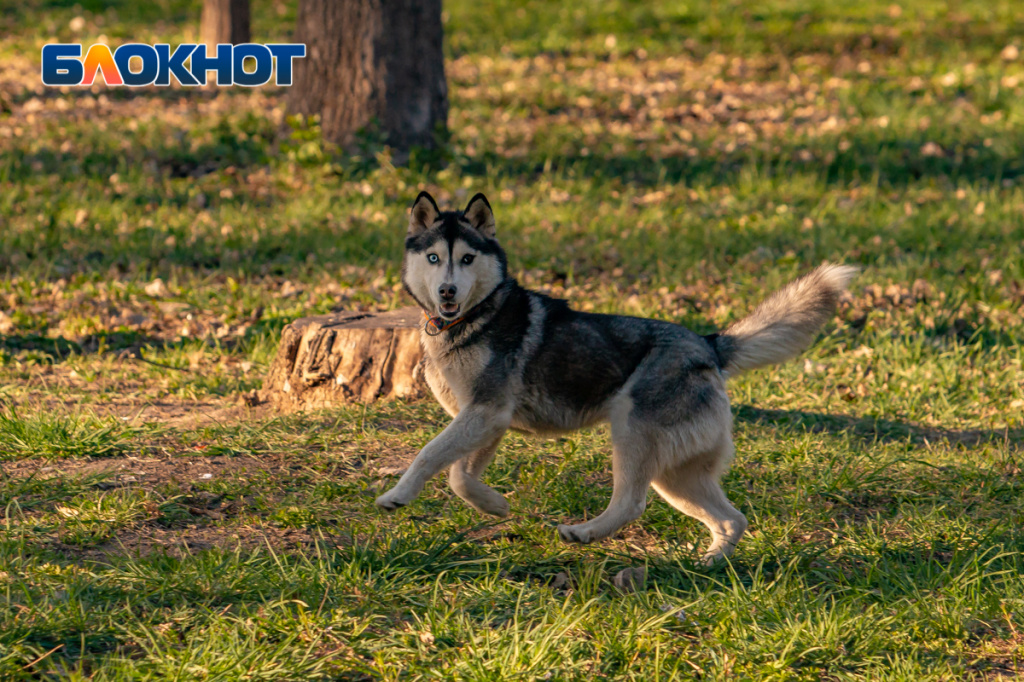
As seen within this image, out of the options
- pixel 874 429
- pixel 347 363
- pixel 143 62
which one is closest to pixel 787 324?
pixel 874 429

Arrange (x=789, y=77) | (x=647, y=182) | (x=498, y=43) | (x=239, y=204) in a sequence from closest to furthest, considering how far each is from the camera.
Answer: (x=239, y=204), (x=647, y=182), (x=789, y=77), (x=498, y=43)

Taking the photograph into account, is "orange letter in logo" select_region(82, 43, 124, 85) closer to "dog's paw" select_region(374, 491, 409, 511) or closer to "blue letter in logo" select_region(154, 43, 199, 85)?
"blue letter in logo" select_region(154, 43, 199, 85)

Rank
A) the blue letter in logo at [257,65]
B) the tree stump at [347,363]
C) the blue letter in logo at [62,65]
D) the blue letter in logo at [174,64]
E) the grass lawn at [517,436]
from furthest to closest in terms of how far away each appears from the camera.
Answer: the blue letter in logo at [174,64] < the blue letter in logo at [62,65] < the blue letter in logo at [257,65] < the tree stump at [347,363] < the grass lawn at [517,436]

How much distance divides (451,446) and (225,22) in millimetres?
12420

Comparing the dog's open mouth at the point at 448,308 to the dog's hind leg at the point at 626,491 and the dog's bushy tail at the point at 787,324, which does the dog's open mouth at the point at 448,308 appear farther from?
the dog's bushy tail at the point at 787,324

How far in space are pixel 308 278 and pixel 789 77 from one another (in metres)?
9.45

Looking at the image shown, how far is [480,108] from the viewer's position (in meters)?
13.2

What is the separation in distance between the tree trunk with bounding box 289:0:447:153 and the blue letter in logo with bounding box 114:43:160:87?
5042 mm

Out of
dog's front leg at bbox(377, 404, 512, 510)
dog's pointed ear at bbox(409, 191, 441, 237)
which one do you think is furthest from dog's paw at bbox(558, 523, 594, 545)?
dog's pointed ear at bbox(409, 191, 441, 237)

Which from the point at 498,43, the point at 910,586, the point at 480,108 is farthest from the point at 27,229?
the point at 498,43

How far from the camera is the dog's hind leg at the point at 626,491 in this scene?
160 inches

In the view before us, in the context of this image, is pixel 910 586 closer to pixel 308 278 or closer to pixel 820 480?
pixel 820 480

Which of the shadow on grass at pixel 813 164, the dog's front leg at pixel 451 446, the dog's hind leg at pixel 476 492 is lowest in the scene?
the dog's hind leg at pixel 476 492

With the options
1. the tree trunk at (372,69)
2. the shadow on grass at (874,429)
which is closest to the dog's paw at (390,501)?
the shadow on grass at (874,429)
